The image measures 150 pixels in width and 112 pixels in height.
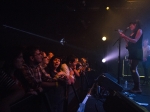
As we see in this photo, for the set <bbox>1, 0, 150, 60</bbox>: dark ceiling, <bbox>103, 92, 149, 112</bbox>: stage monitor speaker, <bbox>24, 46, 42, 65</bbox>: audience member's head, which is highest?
<bbox>1, 0, 150, 60</bbox>: dark ceiling

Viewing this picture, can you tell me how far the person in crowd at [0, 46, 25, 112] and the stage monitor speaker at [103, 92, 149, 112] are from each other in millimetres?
994

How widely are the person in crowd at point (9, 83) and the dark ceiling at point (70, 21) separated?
21.8ft

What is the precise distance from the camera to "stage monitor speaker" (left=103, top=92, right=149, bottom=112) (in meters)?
1.48

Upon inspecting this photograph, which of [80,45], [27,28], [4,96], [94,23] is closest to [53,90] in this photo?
[4,96]

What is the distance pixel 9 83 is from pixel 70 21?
9.71 m

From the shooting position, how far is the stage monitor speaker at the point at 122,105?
1.48 m

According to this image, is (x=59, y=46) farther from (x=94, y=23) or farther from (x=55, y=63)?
(x=55, y=63)

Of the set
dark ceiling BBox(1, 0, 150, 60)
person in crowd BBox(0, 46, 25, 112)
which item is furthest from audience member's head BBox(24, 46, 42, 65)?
dark ceiling BBox(1, 0, 150, 60)

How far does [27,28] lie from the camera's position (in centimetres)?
1038

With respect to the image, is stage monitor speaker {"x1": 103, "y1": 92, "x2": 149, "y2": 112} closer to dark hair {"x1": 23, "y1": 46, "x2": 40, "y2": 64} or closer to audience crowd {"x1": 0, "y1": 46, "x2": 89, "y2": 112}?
audience crowd {"x1": 0, "y1": 46, "x2": 89, "y2": 112}

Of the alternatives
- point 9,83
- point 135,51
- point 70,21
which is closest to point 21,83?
point 9,83

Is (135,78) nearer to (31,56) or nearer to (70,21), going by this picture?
(31,56)

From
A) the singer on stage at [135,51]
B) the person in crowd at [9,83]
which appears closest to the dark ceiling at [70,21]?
the singer on stage at [135,51]

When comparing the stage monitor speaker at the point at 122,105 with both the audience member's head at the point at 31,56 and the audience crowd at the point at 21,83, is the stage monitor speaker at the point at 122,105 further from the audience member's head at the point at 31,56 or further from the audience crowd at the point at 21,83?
the audience member's head at the point at 31,56
